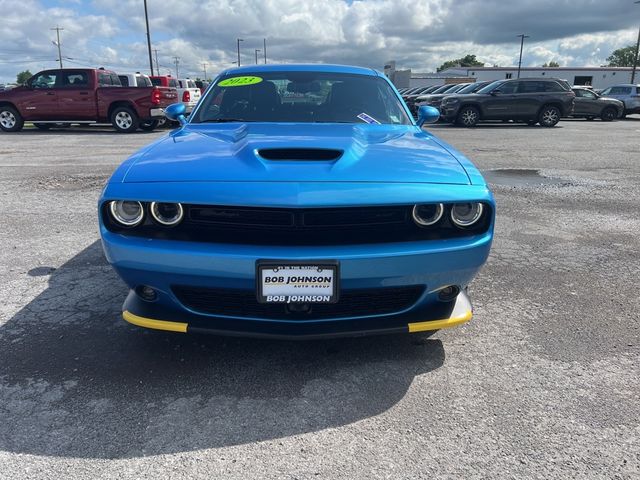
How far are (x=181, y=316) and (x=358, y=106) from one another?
2.15 metres

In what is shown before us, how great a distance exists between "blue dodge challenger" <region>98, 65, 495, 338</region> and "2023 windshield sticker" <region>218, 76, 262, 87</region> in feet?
4.81

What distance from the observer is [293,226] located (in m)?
2.20

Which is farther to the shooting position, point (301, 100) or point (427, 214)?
point (301, 100)

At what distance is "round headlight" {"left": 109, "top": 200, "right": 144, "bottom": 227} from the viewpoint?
7.54 feet

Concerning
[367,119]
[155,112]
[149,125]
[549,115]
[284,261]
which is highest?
[367,119]

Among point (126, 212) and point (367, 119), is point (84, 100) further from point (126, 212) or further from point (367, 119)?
point (126, 212)

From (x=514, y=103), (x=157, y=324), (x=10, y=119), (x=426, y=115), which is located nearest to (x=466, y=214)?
(x=157, y=324)

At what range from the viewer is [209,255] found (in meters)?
2.13

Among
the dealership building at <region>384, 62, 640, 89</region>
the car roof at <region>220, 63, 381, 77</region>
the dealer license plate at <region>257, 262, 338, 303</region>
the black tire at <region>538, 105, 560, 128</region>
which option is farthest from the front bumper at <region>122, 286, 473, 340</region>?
the dealership building at <region>384, 62, 640, 89</region>

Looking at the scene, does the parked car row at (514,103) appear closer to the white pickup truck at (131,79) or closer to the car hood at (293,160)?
the white pickup truck at (131,79)

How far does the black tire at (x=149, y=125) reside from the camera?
15008mm

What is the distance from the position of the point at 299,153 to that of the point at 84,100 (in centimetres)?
1417

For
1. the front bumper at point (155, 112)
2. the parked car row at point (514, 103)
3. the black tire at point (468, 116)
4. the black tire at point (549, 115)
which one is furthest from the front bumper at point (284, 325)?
the black tire at point (549, 115)

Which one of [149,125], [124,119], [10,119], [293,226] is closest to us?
[293,226]
